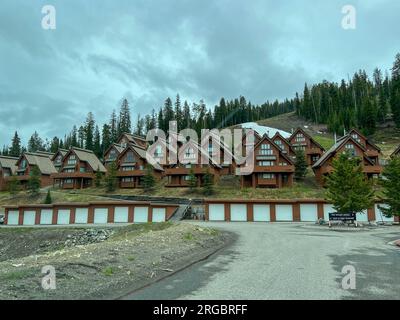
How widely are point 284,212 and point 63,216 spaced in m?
30.0

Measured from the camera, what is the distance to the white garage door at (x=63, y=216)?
1928 inches

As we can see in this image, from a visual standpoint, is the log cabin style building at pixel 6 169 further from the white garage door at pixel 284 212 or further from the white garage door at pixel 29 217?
the white garage door at pixel 284 212

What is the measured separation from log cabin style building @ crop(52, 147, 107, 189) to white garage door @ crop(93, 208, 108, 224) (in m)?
28.4

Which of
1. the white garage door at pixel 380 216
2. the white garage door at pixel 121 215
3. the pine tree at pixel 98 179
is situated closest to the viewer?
the white garage door at pixel 380 216

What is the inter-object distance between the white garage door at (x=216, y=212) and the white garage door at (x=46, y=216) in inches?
881

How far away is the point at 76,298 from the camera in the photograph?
825 cm

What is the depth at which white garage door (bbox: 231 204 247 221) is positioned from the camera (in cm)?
4606

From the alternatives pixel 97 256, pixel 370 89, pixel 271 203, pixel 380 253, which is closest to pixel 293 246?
pixel 380 253

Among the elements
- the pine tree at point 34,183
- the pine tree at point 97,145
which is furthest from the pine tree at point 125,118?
the pine tree at point 34,183

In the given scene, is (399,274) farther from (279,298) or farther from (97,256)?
(97,256)

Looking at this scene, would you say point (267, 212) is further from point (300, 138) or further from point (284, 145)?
point (300, 138)

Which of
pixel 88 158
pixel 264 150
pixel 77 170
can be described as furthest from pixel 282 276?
pixel 88 158

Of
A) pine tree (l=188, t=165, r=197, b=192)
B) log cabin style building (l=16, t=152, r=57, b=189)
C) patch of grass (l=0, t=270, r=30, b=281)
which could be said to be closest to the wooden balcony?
log cabin style building (l=16, t=152, r=57, b=189)

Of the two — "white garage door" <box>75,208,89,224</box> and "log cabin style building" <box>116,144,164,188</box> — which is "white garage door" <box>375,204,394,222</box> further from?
"log cabin style building" <box>116,144,164,188</box>
